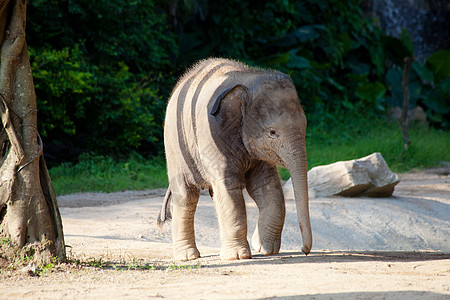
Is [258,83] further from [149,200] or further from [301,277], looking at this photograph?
[149,200]

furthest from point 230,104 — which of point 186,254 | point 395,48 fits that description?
point 395,48

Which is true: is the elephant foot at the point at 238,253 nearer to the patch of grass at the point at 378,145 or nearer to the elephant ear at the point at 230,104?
the elephant ear at the point at 230,104

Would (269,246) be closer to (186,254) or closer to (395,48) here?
(186,254)

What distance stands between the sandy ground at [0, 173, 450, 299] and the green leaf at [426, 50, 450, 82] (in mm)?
8062

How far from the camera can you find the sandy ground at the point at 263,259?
12.8 ft

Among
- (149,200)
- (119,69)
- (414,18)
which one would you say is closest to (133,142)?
(119,69)

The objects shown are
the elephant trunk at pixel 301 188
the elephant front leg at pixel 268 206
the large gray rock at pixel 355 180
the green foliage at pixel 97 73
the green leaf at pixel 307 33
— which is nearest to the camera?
the elephant trunk at pixel 301 188

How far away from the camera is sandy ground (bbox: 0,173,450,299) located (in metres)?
3.91

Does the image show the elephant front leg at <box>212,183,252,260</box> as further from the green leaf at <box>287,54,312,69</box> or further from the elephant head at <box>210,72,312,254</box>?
the green leaf at <box>287,54,312,69</box>

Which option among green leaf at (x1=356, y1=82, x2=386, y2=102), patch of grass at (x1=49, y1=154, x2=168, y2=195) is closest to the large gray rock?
patch of grass at (x1=49, y1=154, x2=168, y2=195)

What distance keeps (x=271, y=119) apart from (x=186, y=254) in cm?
161

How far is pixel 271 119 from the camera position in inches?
212

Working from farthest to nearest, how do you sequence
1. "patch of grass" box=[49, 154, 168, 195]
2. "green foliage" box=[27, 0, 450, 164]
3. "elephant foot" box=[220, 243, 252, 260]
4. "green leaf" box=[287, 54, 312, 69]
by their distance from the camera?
"green leaf" box=[287, 54, 312, 69], "green foliage" box=[27, 0, 450, 164], "patch of grass" box=[49, 154, 168, 195], "elephant foot" box=[220, 243, 252, 260]

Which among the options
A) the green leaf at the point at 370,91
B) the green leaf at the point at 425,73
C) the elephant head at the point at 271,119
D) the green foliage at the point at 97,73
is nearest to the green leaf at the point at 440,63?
the green leaf at the point at 425,73
